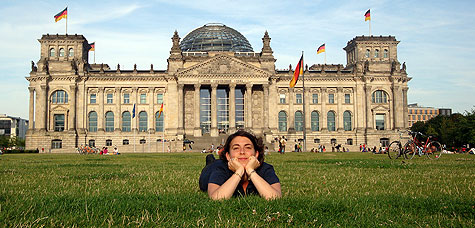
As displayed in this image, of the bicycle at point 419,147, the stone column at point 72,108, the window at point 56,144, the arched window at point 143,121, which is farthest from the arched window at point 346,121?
the bicycle at point 419,147

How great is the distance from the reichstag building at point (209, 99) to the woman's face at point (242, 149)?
71.5 meters

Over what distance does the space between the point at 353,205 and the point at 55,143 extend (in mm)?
82829

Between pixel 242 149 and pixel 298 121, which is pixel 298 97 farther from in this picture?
pixel 242 149

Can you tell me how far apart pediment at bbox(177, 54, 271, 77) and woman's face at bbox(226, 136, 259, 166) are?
73391mm

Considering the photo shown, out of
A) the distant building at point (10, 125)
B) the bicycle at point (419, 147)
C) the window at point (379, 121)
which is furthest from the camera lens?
the distant building at point (10, 125)

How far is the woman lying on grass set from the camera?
7.03 metres

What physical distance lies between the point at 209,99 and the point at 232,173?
261 ft

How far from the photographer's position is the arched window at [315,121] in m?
87.1

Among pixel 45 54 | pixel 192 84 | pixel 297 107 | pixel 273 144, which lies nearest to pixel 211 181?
pixel 273 144

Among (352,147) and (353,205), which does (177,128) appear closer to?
(352,147)

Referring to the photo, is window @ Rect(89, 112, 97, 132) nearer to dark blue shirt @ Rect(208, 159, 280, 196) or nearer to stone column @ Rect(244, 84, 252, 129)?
stone column @ Rect(244, 84, 252, 129)

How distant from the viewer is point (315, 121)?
87312 mm

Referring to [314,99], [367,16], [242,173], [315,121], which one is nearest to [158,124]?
[315,121]

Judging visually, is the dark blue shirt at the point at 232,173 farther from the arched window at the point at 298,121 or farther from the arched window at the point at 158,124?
the arched window at the point at 298,121
